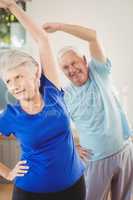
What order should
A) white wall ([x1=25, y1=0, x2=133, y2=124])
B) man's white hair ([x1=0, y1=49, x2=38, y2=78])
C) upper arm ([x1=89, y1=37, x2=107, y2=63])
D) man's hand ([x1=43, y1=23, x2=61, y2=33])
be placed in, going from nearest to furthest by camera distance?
man's white hair ([x1=0, y1=49, x2=38, y2=78]) < man's hand ([x1=43, y1=23, x2=61, y2=33]) < upper arm ([x1=89, y1=37, x2=107, y2=63]) < white wall ([x1=25, y1=0, x2=133, y2=124])

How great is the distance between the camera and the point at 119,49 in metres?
2.83

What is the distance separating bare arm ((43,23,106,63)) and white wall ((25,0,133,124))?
1.20 m

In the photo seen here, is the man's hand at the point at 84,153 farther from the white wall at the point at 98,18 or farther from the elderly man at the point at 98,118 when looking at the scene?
the white wall at the point at 98,18

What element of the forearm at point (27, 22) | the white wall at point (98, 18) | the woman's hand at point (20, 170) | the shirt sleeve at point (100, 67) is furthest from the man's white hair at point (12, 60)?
the white wall at point (98, 18)

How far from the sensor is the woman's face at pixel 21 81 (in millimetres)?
1220

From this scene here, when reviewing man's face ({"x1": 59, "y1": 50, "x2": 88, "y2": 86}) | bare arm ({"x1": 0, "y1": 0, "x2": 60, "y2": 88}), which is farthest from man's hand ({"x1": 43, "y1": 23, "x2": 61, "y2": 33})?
man's face ({"x1": 59, "y1": 50, "x2": 88, "y2": 86})

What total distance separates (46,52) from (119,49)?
1.62 metres

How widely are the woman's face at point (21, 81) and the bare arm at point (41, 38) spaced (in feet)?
0.31

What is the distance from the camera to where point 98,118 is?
5.27 feet

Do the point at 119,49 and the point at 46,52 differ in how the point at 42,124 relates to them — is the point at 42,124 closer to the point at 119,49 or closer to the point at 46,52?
the point at 46,52

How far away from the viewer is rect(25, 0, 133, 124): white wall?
2766 mm

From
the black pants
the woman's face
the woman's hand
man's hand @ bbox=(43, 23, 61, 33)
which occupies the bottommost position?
the black pants

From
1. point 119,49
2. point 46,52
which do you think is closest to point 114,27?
point 119,49

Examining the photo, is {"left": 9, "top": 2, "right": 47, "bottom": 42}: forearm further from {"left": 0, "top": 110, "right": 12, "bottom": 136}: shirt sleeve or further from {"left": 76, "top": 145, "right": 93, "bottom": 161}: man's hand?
{"left": 76, "top": 145, "right": 93, "bottom": 161}: man's hand
